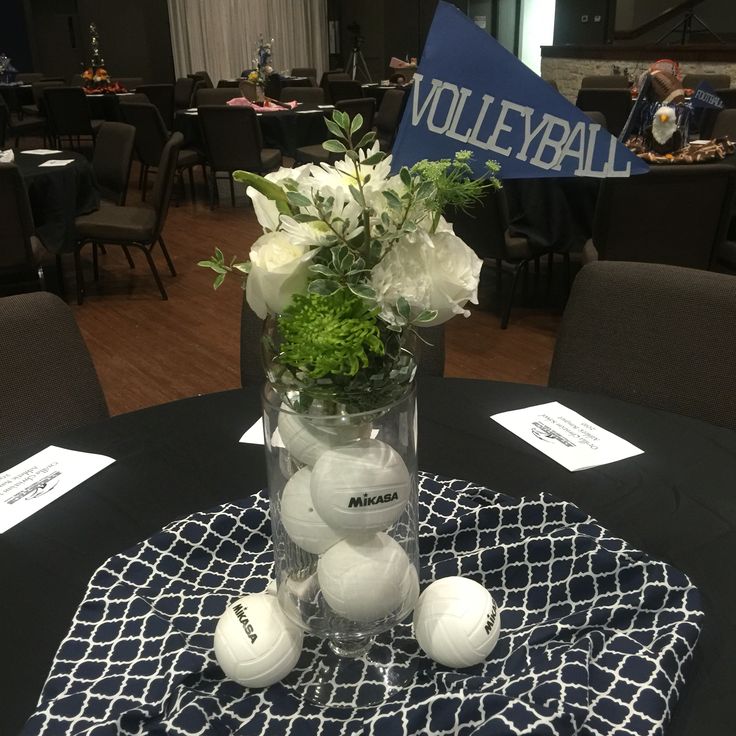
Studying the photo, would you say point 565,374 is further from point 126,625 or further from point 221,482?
point 126,625

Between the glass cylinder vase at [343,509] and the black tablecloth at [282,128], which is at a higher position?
the glass cylinder vase at [343,509]

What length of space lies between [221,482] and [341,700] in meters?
0.48

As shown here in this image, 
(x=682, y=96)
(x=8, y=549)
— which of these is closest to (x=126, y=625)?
(x=8, y=549)

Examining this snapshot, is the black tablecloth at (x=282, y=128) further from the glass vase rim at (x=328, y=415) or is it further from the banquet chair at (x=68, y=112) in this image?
the glass vase rim at (x=328, y=415)

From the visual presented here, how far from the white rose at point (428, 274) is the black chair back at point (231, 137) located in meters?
5.29

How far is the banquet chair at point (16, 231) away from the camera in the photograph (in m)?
3.25

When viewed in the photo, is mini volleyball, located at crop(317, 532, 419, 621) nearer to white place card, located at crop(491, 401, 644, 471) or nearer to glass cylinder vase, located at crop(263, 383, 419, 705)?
glass cylinder vase, located at crop(263, 383, 419, 705)

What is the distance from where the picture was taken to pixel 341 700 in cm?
82

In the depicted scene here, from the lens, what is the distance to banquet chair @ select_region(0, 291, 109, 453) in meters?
1.52

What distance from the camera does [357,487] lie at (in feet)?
2.41

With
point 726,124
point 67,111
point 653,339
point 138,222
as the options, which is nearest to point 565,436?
point 653,339

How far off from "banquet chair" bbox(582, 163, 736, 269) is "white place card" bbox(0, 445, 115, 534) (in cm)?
217

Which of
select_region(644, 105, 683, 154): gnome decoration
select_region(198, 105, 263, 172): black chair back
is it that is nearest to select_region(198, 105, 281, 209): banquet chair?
select_region(198, 105, 263, 172): black chair back

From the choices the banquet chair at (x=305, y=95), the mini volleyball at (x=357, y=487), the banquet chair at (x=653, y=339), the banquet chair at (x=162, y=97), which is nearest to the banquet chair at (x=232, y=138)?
the banquet chair at (x=305, y=95)
